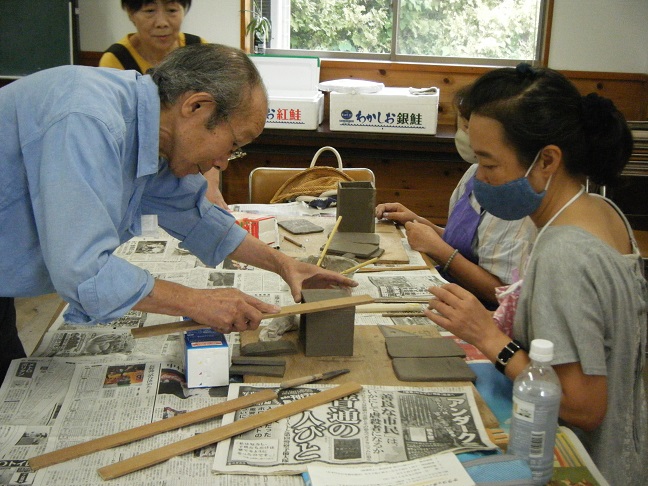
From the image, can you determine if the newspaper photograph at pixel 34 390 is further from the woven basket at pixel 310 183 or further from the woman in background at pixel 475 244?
the woven basket at pixel 310 183

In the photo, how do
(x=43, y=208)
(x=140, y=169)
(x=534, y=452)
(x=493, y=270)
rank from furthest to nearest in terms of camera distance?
1. (x=493, y=270)
2. (x=140, y=169)
3. (x=43, y=208)
4. (x=534, y=452)

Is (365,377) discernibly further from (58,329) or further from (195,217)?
(58,329)

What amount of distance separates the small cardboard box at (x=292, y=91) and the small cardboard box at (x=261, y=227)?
155 cm

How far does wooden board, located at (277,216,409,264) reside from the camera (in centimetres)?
231

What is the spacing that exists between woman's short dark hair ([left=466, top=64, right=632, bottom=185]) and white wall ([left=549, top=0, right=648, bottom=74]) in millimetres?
3054

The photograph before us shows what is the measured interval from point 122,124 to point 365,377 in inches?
28.5

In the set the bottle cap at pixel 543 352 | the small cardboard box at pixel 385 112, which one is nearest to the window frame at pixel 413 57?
the small cardboard box at pixel 385 112

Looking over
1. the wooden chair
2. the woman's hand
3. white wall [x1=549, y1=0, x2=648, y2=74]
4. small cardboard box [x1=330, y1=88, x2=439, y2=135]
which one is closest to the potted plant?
small cardboard box [x1=330, y1=88, x2=439, y2=135]

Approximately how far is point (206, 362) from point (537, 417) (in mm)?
672

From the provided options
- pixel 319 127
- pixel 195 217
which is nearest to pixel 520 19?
pixel 319 127

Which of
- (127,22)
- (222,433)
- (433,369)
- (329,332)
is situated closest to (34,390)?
(222,433)

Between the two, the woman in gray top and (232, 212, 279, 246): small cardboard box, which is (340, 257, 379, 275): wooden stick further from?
the woman in gray top

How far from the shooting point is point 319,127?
4016 mm

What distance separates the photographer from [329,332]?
1563 millimetres
